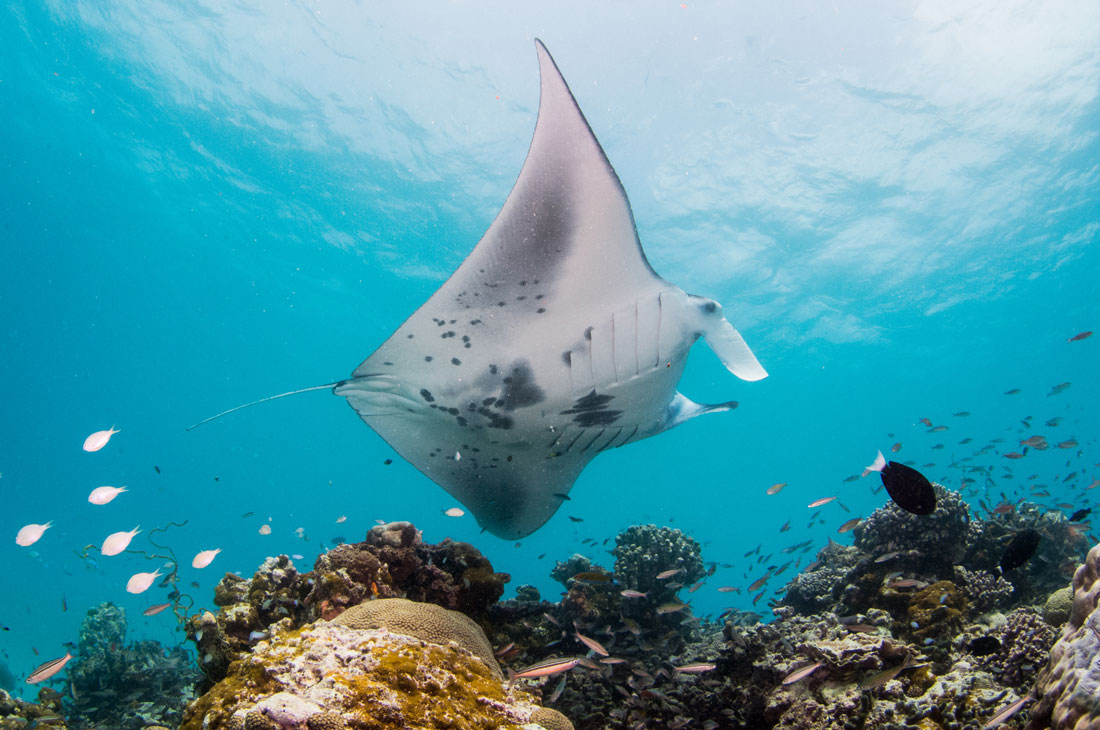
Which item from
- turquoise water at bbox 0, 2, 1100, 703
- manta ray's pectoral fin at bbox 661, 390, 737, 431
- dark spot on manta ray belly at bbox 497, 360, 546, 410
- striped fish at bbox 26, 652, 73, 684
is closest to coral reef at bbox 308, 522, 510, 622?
dark spot on manta ray belly at bbox 497, 360, 546, 410

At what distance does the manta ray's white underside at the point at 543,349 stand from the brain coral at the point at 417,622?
167cm

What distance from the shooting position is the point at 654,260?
2111 cm

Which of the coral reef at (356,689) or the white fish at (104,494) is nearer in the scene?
the coral reef at (356,689)

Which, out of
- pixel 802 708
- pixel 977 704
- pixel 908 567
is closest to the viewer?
pixel 977 704

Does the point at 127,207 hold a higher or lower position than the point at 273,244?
higher

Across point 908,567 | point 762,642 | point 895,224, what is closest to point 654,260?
point 895,224

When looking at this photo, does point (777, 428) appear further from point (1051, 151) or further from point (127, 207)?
point (127, 207)

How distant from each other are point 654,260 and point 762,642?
18683 mm

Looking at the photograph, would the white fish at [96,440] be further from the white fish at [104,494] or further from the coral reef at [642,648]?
the coral reef at [642,648]

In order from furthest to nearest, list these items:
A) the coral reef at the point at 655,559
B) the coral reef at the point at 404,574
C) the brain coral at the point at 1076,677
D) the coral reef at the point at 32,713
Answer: the coral reef at the point at 655,559, the coral reef at the point at 32,713, the coral reef at the point at 404,574, the brain coral at the point at 1076,677

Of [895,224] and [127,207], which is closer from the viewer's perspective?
[895,224]

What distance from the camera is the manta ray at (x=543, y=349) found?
10.3 ft

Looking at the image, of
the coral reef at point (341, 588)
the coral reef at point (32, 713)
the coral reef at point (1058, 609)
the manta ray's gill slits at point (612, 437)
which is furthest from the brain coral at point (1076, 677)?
the coral reef at point (32, 713)

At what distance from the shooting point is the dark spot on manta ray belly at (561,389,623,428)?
4.12 m
